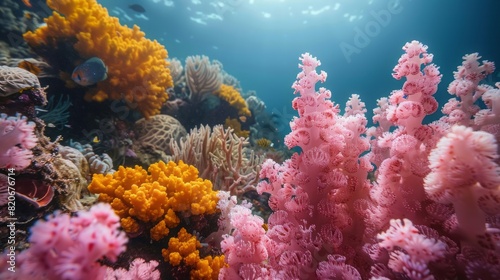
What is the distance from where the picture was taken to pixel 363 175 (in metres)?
2.10

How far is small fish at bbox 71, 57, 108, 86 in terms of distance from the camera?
465 centimetres

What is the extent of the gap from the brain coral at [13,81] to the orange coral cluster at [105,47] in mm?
2155

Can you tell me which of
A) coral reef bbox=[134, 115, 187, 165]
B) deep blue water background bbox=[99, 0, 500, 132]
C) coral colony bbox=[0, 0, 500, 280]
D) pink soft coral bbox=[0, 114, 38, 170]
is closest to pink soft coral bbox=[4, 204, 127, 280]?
coral colony bbox=[0, 0, 500, 280]

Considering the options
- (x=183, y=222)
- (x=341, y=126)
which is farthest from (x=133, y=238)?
(x=341, y=126)

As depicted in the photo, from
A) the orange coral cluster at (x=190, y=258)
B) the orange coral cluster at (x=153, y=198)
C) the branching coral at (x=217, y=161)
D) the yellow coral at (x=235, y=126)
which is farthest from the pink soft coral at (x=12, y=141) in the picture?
the yellow coral at (x=235, y=126)

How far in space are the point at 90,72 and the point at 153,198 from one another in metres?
3.58

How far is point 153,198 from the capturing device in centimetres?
255

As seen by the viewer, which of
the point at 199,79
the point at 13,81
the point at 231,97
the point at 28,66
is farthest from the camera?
the point at 231,97

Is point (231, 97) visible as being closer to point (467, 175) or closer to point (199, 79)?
point (199, 79)

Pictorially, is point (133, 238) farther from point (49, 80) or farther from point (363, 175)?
point (49, 80)

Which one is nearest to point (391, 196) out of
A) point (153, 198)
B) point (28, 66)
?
point (153, 198)

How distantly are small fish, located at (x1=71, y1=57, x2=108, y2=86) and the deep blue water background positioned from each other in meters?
11.8

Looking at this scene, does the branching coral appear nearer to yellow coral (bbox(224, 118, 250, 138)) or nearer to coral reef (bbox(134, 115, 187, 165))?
coral reef (bbox(134, 115, 187, 165))

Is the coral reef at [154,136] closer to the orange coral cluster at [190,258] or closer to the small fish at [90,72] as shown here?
the small fish at [90,72]
